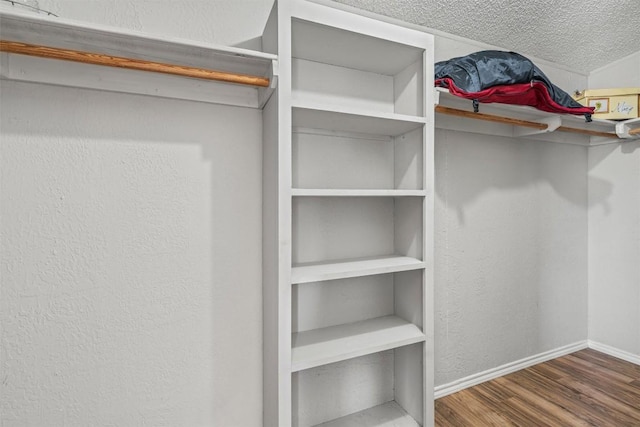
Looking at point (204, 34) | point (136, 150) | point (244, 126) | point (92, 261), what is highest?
point (204, 34)

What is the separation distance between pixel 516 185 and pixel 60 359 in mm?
2579

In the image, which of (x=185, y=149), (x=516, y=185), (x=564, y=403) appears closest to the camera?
(x=185, y=149)

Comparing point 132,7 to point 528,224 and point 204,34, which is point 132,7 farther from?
point 528,224

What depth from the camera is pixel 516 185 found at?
2111 mm

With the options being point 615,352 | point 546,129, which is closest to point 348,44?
point 546,129

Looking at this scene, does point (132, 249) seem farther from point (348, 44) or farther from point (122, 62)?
point (348, 44)

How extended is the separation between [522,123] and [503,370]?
61.8 inches

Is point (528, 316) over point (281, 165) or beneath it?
beneath

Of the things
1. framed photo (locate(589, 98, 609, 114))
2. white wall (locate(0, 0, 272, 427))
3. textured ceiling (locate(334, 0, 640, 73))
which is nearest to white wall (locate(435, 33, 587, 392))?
textured ceiling (locate(334, 0, 640, 73))

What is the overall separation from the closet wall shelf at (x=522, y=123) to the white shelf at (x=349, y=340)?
1091 mm

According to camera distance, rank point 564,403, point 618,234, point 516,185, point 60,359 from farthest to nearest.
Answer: point 618,234, point 516,185, point 564,403, point 60,359

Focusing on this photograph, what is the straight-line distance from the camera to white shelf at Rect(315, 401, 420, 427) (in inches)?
58.2

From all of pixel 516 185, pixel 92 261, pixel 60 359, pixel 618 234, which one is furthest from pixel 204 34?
pixel 618 234

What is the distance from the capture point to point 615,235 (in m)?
2.30
